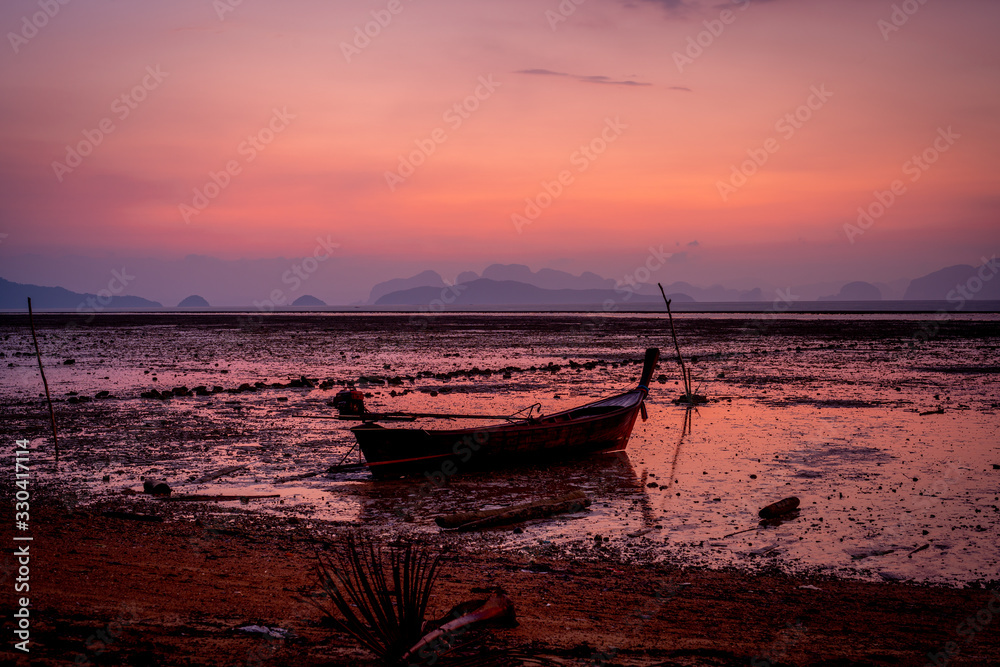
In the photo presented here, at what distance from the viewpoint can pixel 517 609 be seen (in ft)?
22.2

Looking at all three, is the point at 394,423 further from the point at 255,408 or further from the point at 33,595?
the point at 33,595

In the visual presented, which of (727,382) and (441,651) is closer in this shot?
(441,651)

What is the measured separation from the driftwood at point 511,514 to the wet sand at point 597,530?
31cm

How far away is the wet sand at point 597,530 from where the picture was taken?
6156mm

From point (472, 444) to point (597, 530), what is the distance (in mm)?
4016

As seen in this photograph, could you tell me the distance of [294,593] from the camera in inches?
280

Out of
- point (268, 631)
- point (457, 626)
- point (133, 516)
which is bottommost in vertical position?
point (133, 516)

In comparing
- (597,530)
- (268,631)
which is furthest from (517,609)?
(597,530)

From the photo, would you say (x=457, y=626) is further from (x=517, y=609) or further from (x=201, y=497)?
(x=201, y=497)

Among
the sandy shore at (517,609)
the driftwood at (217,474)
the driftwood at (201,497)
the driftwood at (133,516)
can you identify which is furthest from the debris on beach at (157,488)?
the sandy shore at (517,609)

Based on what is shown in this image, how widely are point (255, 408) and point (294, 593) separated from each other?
15.4 m

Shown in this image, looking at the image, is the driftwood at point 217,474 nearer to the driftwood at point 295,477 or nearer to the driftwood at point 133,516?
the driftwood at point 295,477

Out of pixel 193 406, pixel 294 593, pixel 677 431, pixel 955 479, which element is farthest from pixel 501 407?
pixel 294 593

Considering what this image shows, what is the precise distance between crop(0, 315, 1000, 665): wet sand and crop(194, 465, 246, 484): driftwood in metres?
0.22
